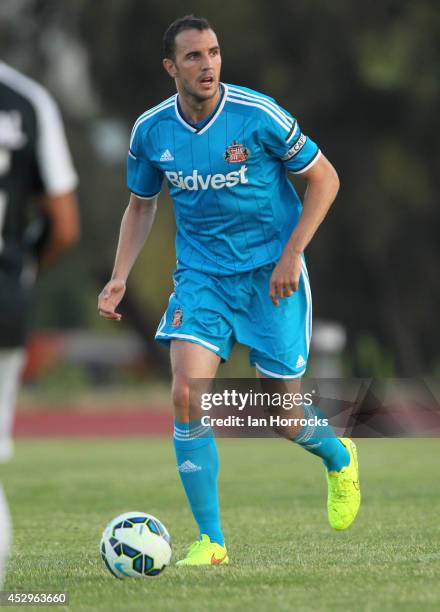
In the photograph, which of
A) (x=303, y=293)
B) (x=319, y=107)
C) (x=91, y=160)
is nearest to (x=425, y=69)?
(x=319, y=107)

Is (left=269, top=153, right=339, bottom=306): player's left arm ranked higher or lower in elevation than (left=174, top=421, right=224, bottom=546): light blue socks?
higher

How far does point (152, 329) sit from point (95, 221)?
5679 mm

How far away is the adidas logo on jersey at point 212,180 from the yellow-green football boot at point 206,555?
1809mm

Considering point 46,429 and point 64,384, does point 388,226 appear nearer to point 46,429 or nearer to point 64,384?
point 64,384

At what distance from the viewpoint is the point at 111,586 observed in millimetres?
5672

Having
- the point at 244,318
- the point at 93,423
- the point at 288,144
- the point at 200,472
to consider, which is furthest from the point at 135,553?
the point at 93,423

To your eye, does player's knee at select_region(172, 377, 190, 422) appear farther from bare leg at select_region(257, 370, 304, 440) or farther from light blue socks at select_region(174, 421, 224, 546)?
bare leg at select_region(257, 370, 304, 440)

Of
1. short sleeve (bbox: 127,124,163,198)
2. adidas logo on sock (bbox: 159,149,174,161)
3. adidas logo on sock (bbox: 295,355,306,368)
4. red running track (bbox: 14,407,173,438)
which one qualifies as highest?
adidas logo on sock (bbox: 159,149,174,161)

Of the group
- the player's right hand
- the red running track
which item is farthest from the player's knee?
the red running track

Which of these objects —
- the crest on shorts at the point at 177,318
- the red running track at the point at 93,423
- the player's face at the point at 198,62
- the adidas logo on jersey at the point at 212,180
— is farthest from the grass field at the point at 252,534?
the red running track at the point at 93,423

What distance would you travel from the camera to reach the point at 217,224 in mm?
6809

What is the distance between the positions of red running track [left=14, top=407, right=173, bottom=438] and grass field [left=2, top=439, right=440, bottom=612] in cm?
748

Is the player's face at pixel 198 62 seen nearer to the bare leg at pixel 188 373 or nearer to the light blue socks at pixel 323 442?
the bare leg at pixel 188 373

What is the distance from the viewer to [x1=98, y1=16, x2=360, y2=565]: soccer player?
6582 millimetres
